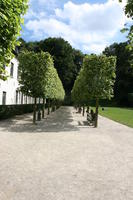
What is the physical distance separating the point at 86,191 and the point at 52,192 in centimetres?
72

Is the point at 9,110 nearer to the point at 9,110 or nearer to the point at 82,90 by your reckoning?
the point at 9,110

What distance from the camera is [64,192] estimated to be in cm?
415

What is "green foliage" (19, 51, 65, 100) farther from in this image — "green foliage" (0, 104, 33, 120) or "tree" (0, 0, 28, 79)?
"tree" (0, 0, 28, 79)

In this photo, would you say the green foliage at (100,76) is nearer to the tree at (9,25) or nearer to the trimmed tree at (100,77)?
the trimmed tree at (100,77)

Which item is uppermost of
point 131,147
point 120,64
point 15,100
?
point 120,64

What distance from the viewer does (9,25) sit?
379 cm

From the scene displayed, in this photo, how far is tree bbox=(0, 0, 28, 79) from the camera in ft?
11.6

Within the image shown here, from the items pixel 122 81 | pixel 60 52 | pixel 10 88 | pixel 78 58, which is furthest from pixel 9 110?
pixel 78 58

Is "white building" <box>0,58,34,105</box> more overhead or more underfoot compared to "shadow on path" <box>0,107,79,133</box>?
more overhead

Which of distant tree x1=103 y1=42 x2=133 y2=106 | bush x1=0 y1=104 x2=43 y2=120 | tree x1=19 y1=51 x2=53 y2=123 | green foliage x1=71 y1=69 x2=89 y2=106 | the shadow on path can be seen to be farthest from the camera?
distant tree x1=103 y1=42 x2=133 y2=106

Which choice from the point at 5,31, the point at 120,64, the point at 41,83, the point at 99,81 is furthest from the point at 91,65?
the point at 120,64

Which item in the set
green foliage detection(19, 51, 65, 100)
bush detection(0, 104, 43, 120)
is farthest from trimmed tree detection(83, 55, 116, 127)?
bush detection(0, 104, 43, 120)

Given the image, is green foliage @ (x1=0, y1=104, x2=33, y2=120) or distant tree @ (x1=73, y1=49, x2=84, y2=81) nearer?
green foliage @ (x1=0, y1=104, x2=33, y2=120)

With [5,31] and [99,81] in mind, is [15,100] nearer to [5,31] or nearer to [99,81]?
[99,81]
